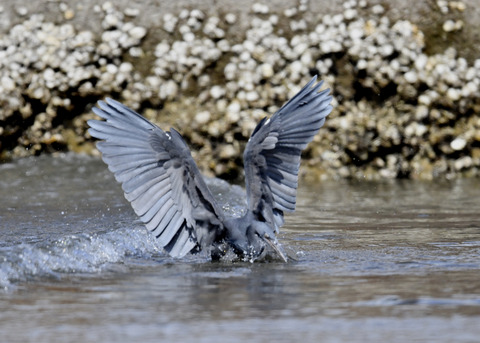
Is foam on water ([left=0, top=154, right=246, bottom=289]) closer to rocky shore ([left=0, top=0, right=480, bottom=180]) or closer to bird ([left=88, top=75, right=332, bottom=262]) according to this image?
bird ([left=88, top=75, right=332, bottom=262])

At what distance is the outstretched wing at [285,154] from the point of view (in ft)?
19.1

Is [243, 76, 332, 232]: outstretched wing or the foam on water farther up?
[243, 76, 332, 232]: outstretched wing

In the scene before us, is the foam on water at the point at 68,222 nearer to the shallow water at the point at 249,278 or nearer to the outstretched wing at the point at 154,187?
the shallow water at the point at 249,278

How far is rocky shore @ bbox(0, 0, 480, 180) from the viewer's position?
993 centimetres

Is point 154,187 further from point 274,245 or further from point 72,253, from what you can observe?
point 274,245

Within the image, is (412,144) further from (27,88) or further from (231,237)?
(231,237)

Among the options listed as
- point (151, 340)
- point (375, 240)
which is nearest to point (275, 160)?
point (375, 240)

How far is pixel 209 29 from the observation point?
33.2 feet

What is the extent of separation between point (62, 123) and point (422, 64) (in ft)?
12.3

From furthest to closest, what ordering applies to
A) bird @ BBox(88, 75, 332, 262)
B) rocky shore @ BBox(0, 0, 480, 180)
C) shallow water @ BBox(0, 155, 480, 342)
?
Result: rocky shore @ BBox(0, 0, 480, 180) → bird @ BBox(88, 75, 332, 262) → shallow water @ BBox(0, 155, 480, 342)

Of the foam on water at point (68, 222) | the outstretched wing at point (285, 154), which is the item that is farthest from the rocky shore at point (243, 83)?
the outstretched wing at point (285, 154)

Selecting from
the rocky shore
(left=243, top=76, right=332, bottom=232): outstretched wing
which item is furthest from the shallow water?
the rocky shore

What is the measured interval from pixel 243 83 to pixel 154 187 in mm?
4370

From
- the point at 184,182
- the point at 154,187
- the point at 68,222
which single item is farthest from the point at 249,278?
the point at 68,222
